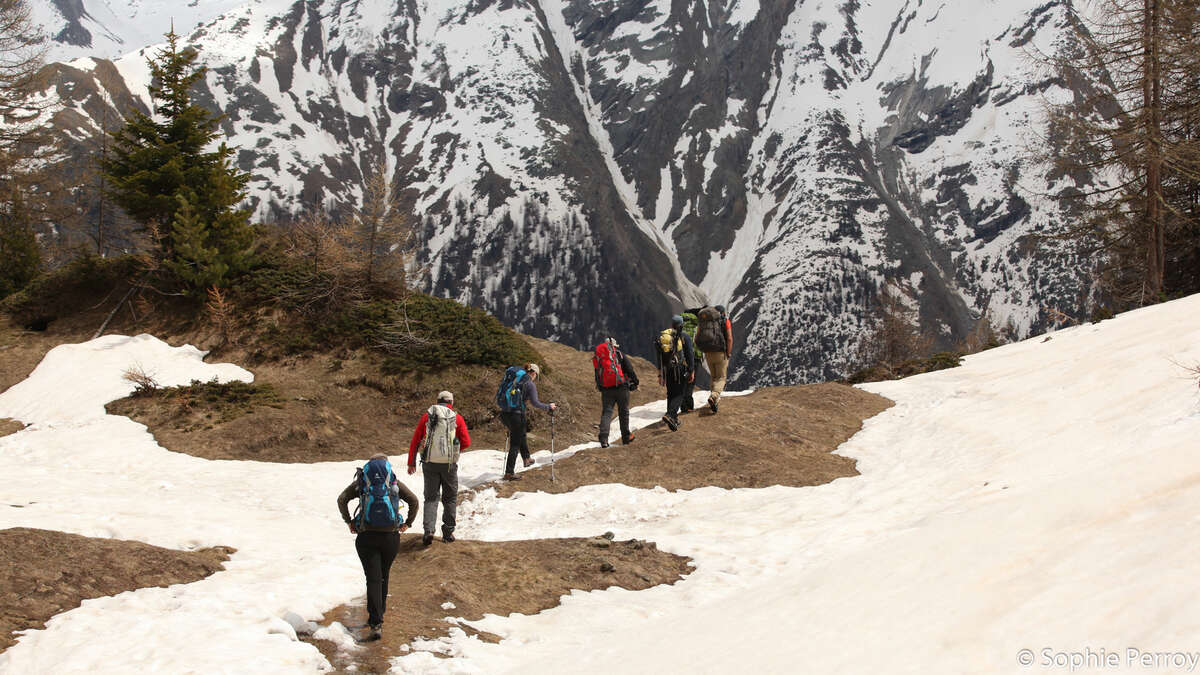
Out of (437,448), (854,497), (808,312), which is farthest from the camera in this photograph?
(808,312)

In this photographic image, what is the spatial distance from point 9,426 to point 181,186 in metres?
10.0

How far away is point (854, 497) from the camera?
1178 cm

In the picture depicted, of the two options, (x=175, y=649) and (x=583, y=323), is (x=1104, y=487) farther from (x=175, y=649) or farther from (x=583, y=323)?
(x=583, y=323)

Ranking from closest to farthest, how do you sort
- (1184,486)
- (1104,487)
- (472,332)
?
(1184,486), (1104,487), (472,332)

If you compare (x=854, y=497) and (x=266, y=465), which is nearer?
(x=854, y=497)

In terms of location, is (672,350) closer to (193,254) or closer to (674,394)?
(674,394)

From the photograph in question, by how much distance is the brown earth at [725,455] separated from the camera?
1341cm

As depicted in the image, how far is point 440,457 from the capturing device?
35.4ft

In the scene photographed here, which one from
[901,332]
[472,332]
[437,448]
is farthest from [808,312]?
[437,448]

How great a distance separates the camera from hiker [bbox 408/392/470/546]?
1077cm

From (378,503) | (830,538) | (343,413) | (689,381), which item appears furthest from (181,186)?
(830,538)

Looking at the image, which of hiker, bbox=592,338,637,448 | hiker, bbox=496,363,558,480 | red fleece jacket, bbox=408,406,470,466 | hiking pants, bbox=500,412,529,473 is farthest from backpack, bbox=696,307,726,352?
red fleece jacket, bbox=408,406,470,466

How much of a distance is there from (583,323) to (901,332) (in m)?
151

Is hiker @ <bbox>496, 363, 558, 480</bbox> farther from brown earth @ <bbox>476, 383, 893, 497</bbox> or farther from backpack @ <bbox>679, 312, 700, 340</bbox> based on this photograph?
backpack @ <bbox>679, 312, 700, 340</bbox>
